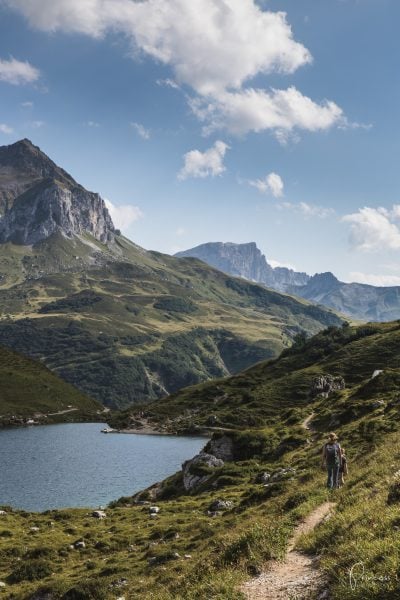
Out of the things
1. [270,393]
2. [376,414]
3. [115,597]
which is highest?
[376,414]

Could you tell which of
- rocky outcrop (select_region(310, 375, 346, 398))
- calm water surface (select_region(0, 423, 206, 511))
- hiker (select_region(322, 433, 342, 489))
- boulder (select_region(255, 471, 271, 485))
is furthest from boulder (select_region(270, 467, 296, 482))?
rocky outcrop (select_region(310, 375, 346, 398))

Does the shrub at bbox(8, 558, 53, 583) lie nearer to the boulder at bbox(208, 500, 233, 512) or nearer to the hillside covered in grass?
the hillside covered in grass

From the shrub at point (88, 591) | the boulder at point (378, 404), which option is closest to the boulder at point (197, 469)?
the boulder at point (378, 404)

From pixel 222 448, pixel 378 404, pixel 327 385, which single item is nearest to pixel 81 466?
pixel 222 448

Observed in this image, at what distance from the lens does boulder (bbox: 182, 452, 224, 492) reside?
66000 millimetres

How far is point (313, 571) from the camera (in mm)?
13633

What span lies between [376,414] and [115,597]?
162ft

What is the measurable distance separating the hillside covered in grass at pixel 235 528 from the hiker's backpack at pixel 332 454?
124 cm

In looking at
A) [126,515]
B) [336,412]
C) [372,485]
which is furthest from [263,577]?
[336,412]

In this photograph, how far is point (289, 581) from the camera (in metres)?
13.4

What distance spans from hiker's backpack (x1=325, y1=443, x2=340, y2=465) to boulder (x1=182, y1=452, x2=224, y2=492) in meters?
39.2

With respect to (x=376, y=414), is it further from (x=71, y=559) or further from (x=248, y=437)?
(x=71, y=559)

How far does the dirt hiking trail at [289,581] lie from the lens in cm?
1220

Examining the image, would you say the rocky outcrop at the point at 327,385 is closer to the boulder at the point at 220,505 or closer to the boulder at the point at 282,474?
the boulder at the point at 282,474
